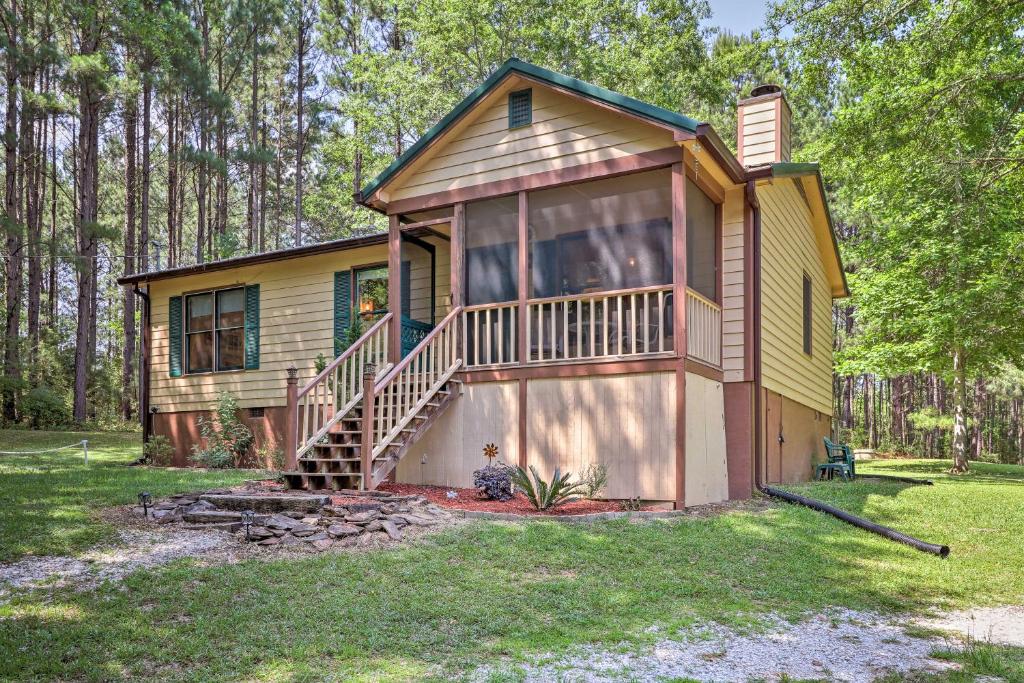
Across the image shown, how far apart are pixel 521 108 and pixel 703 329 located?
3.76 metres

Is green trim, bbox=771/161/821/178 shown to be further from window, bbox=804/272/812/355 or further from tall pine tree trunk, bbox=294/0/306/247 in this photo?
tall pine tree trunk, bbox=294/0/306/247

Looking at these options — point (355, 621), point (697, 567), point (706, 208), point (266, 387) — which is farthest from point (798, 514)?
point (266, 387)

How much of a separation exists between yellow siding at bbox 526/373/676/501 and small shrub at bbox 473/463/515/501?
0.49 metres

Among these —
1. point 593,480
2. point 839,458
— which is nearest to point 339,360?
point 593,480

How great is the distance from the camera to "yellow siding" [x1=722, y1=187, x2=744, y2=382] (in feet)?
32.1

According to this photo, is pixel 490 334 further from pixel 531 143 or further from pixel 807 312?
pixel 807 312

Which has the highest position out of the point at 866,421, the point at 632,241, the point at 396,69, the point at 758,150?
the point at 396,69

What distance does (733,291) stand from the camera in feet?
32.2

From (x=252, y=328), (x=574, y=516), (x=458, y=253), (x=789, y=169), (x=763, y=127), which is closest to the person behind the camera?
(x=574, y=516)

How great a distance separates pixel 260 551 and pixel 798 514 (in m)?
5.60

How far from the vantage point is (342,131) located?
2945 centimetres

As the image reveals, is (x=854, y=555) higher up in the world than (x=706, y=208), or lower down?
lower down

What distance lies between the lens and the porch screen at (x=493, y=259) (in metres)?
10.7

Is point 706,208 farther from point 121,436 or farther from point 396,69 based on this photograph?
point 121,436
